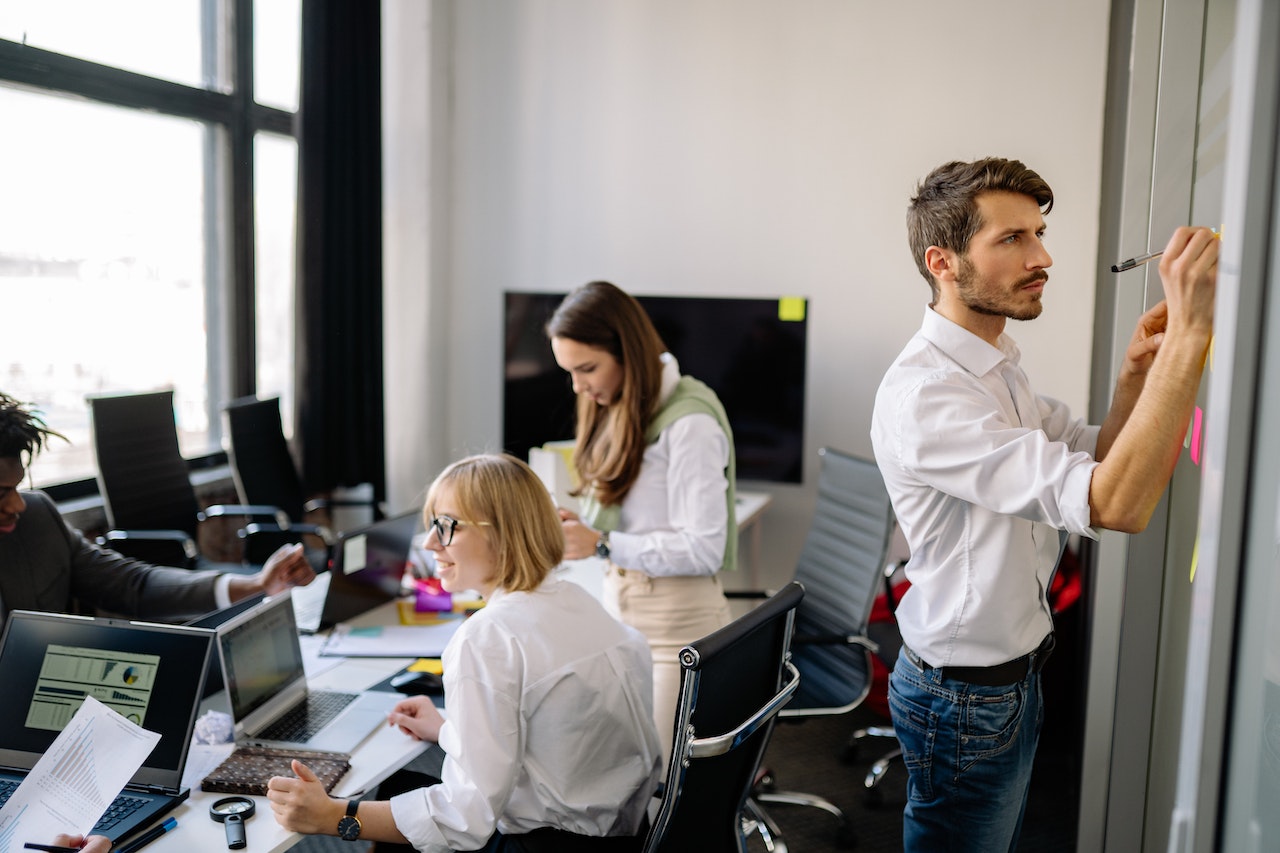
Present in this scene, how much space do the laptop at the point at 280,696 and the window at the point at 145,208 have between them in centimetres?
218

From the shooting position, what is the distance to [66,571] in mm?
2473

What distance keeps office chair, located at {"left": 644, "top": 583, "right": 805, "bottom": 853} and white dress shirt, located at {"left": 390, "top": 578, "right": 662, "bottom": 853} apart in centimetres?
11

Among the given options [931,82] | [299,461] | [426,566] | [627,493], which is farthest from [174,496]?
[931,82]

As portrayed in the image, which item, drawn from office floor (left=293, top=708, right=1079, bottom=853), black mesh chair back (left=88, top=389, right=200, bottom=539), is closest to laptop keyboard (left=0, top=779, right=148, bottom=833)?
office floor (left=293, top=708, right=1079, bottom=853)

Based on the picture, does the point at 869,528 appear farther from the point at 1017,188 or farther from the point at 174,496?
the point at 174,496

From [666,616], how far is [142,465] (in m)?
2.30

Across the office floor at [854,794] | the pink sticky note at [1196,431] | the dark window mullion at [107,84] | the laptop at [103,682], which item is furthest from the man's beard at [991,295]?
the dark window mullion at [107,84]

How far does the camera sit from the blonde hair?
1764 millimetres

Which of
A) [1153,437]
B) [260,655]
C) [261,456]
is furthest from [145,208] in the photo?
[1153,437]

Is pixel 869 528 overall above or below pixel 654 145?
below

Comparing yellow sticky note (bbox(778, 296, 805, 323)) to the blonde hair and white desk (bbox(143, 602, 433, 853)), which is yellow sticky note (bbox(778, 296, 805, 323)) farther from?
the blonde hair

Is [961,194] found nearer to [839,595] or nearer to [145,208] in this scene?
[839,595]

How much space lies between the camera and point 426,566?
2.82 meters

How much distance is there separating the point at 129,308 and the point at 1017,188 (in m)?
3.73
